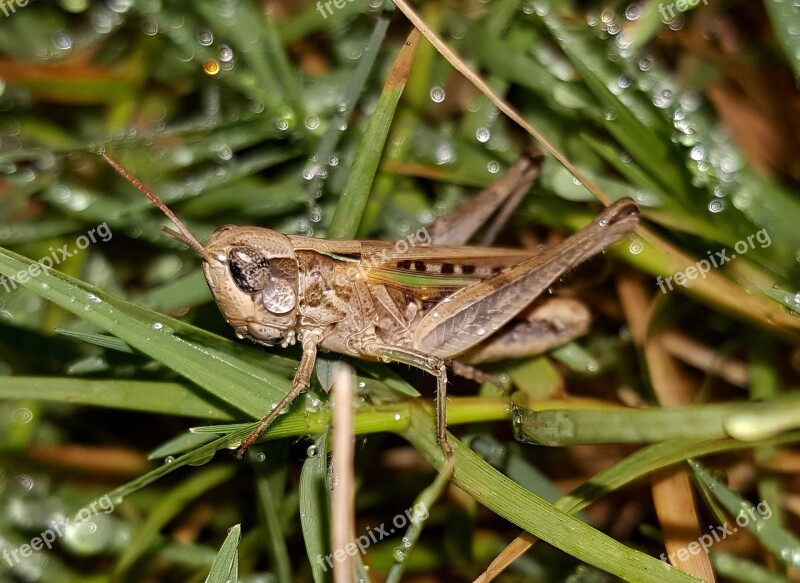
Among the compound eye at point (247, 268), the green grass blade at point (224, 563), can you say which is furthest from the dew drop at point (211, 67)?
the green grass blade at point (224, 563)

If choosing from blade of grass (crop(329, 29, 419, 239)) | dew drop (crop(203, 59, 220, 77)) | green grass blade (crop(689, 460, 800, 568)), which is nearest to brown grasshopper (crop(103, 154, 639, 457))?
blade of grass (crop(329, 29, 419, 239))

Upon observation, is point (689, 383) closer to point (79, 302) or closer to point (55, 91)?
point (79, 302)

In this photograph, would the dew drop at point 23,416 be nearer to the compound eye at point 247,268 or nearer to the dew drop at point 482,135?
the compound eye at point 247,268

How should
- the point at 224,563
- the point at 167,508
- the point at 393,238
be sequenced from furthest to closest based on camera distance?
the point at 393,238, the point at 167,508, the point at 224,563

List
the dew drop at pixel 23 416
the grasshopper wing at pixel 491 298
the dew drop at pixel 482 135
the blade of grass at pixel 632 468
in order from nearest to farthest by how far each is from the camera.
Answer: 1. the blade of grass at pixel 632 468
2. the grasshopper wing at pixel 491 298
3. the dew drop at pixel 23 416
4. the dew drop at pixel 482 135

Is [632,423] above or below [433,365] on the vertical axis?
below

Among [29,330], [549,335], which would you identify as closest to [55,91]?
[29,330]

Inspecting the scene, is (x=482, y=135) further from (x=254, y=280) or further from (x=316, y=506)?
(x=316, y=506)

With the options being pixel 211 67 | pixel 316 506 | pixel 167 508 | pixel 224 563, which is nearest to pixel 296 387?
pixel 316 506
